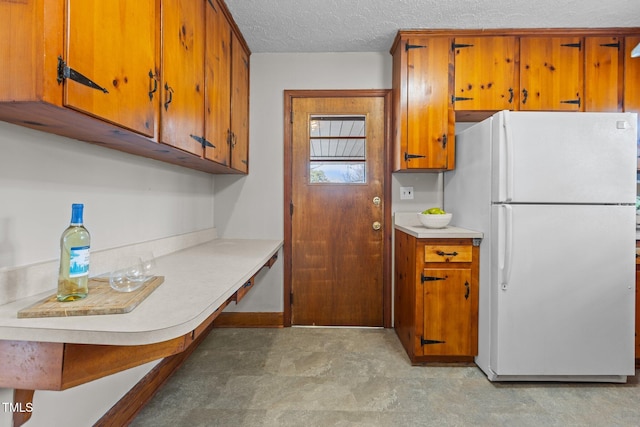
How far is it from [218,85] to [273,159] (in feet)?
3.02

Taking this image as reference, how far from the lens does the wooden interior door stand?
2775mm

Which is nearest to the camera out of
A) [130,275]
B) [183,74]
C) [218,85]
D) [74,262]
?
[74,262]

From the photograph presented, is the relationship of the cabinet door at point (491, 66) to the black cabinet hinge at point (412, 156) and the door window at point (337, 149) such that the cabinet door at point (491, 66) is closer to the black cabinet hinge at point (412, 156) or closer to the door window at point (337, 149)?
the black cabinet hinge at point (412, 156)

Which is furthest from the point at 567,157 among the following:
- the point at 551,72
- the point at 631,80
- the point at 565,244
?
the point at 631,80

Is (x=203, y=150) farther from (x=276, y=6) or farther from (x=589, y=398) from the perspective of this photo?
(x=589, y=398)

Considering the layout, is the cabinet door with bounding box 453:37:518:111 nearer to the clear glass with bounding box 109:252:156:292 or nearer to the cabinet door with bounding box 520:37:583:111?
the cabinet door with bounding box 520:37:583:111

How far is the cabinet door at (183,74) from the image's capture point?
1332mm

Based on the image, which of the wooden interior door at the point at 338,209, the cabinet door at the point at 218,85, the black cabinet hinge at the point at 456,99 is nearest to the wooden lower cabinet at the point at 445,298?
the wooden interior door at the point at 338,209

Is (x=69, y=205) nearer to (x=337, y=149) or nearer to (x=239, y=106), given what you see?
(x=239, y=106)

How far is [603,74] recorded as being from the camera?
2375mm

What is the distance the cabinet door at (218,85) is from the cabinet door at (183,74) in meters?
0.10

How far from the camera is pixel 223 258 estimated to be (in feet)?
5.80

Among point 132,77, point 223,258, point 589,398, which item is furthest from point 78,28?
point 589,398

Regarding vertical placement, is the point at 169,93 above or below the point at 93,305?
above
